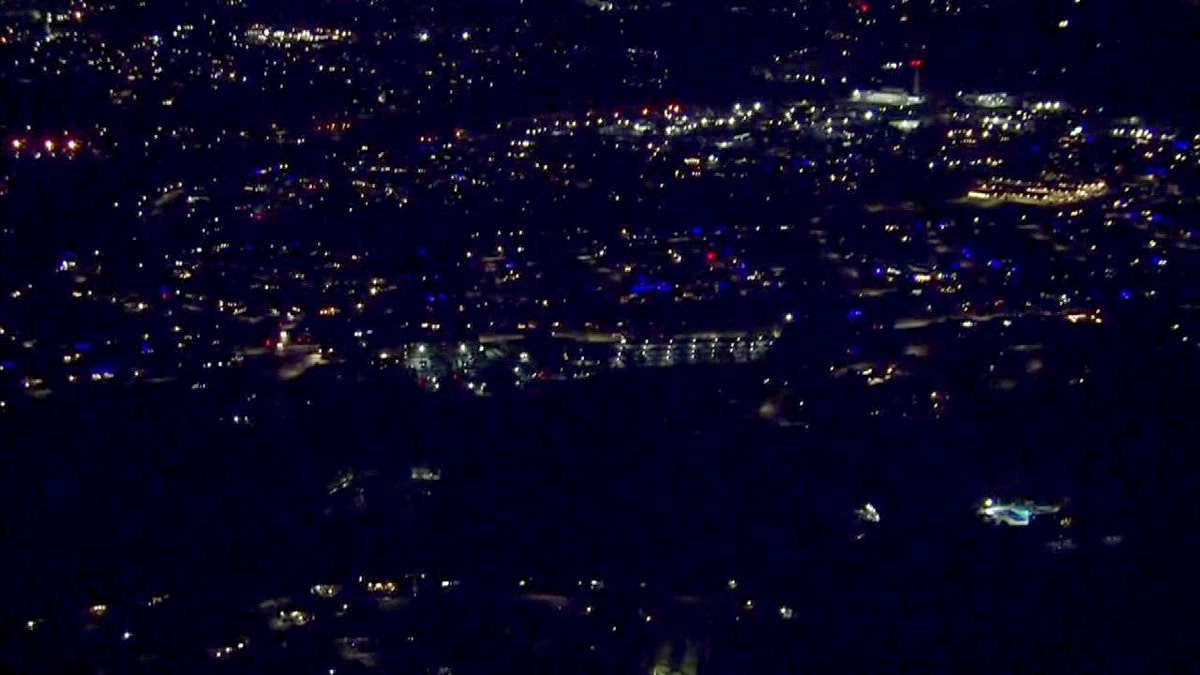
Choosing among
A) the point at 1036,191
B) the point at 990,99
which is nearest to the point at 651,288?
the point at 1036,191

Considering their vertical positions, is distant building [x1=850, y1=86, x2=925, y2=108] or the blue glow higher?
distant building [x1=850, y1=86, x2=925, y2=108]

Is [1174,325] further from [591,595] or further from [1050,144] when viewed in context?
[1050,144]

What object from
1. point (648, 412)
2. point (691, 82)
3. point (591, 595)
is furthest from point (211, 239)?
point (691, 82)

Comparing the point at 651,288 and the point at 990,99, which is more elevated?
the point at 990,99

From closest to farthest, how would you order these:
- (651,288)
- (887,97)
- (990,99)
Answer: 1. (651,288)
2. (990,99)
3. (887,97)

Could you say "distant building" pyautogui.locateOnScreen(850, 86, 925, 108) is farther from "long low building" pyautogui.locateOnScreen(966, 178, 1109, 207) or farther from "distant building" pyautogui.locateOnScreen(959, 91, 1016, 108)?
"long low building" pyautogui.locateOnScreen(966, 178, 1109, 207)

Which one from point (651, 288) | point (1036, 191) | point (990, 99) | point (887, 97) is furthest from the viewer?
point (887, 97)

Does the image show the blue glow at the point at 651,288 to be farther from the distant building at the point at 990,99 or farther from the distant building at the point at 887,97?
the distant building at the point at 990,99

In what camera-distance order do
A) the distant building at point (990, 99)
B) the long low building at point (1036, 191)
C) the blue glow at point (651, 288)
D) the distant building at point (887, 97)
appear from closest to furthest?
the blue glow at point (651, 288) → the long low building at point (1036, 191) → the distant building at point (990, 99) → the distant building at point (887, 97)

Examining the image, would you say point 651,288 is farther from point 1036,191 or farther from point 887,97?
point 887,97

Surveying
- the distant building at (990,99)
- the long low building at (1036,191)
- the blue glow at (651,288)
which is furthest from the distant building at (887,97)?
the blue glow at (651,288)

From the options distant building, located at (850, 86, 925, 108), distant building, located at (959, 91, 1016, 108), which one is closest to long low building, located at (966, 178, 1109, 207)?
distant building, located at (959, 91, 1016, 108)

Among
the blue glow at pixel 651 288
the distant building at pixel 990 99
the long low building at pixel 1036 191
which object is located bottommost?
the blue glow at pixel 651 288
